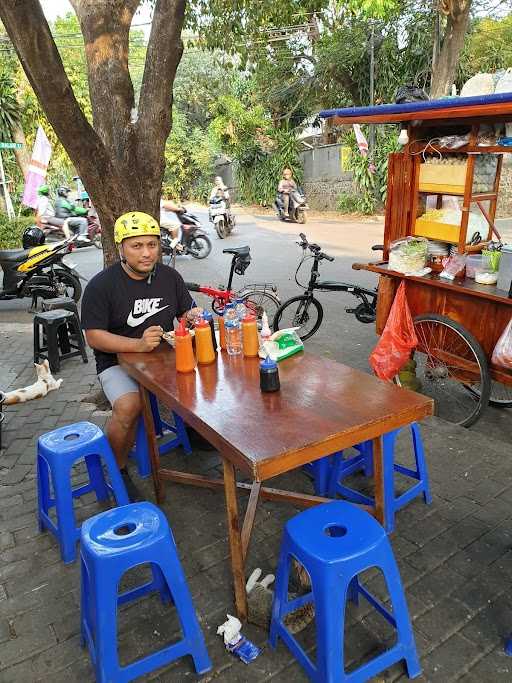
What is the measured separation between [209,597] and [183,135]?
26760mm

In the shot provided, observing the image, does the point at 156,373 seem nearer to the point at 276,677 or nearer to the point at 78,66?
the point at 276,677

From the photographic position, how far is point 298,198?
16.2 metres

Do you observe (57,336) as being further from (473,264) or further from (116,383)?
(473,264)

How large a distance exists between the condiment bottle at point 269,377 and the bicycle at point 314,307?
10.8ft

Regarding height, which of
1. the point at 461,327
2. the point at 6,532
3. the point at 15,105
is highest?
the point at 15,105

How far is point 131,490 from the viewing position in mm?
3223

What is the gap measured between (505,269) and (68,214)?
1320 centimetres

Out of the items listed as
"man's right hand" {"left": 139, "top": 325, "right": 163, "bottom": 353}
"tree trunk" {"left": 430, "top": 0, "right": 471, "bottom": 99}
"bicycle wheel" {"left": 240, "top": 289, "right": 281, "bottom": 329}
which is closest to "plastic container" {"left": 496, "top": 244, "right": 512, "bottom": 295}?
"man's right hand" {"left": 139, "top": 325, "right": 163, "bottom": 353}

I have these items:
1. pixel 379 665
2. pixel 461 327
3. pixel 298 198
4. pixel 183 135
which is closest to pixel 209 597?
pixel 379 665

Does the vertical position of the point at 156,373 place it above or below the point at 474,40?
below

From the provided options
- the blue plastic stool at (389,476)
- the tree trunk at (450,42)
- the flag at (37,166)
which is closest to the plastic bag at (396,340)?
the blue plastic stool at (389,476)

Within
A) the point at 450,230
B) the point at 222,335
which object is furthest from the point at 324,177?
the point at 222,335

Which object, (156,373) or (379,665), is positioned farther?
A: (156,373)

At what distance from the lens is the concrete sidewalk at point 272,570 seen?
2.03 metres
